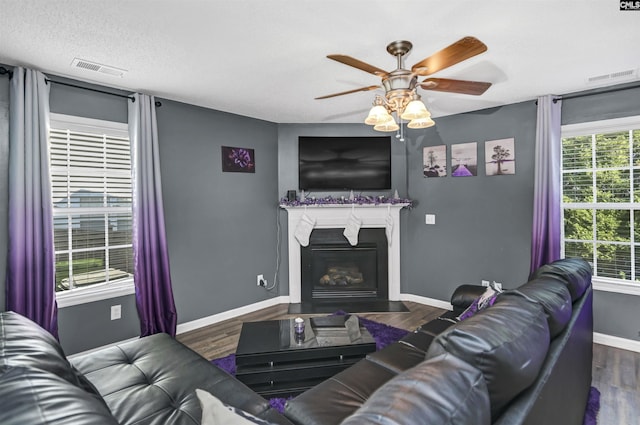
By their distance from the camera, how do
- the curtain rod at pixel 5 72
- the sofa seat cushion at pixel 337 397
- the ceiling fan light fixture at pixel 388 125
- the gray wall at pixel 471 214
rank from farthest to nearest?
the gray wall at pixel 471 214 → the curtain rod at pixel 5 72 → the ceiling fan light fixture at pixel 388 125 → the sofa seat cushion at pixel 337 397

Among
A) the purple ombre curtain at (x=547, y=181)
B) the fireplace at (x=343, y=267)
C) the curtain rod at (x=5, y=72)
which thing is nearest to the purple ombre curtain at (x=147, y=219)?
the curtain rod at (x=5, y=72)

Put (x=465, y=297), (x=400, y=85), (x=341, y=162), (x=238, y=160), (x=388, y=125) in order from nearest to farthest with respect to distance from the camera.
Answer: (x=400, y=85), (x=388, y=125), (x=465, y=297), (x=238, y=160), (x=341, y=162)

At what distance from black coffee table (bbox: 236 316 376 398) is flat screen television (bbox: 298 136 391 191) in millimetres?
2384

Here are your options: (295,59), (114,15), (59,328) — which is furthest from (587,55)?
(59,328)

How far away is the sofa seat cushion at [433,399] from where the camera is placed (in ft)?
2.36

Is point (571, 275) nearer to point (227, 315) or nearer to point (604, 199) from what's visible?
point (604, 199)

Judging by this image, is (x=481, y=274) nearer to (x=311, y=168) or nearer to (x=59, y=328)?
→ (x=311, y=168)

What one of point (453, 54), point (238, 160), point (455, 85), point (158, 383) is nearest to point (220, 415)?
point (158, 383)

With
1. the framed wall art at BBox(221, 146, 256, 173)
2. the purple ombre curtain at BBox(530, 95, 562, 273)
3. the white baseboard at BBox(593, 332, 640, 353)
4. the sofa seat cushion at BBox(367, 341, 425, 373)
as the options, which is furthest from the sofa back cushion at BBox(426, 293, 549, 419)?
the framed wall art at BBox(221, 146, 256, 173)

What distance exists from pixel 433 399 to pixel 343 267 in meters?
3.76

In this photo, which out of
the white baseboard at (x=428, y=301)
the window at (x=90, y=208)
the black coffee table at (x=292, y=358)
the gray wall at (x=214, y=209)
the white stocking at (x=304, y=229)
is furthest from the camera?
the white stocking at (x=304, y=229)

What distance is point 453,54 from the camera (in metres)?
1.79

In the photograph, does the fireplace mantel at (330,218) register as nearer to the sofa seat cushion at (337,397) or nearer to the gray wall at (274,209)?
the gray wall at (274,209)

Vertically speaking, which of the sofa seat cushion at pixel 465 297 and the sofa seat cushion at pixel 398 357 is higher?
the sofa seat cushion at pixel 465 297
